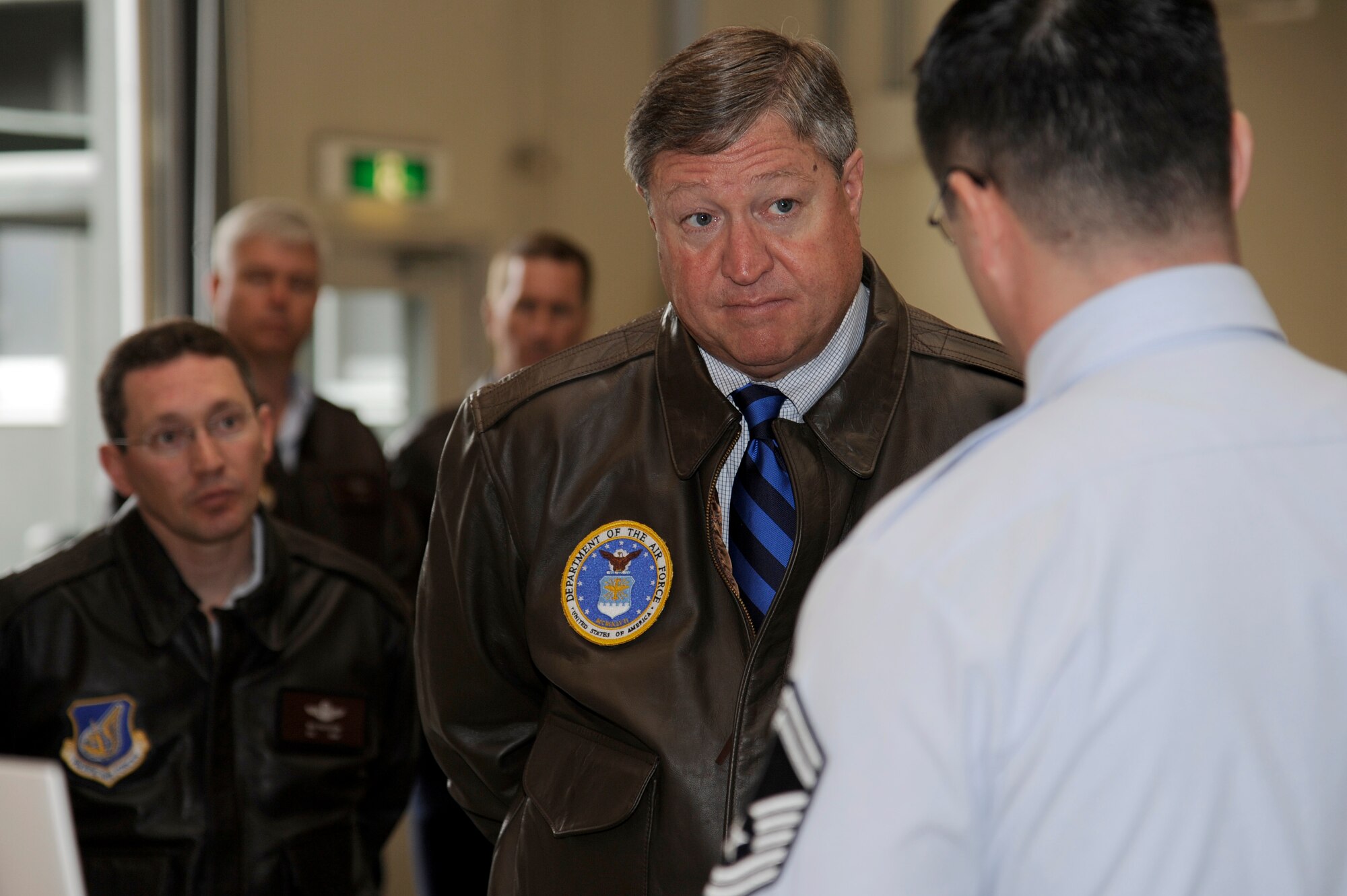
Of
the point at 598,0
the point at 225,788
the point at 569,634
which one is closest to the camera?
the point at 569,634

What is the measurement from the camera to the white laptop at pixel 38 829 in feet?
3.70

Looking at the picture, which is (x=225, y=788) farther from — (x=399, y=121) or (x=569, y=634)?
(x=399, y=121)

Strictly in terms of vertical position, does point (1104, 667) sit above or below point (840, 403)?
below

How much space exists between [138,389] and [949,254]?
2397mm

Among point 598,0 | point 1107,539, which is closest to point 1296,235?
point 598,0

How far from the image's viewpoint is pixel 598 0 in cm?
536

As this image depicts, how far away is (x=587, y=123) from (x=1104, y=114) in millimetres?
4754

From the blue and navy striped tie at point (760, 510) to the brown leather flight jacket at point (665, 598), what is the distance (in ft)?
0.08

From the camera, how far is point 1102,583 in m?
0.79

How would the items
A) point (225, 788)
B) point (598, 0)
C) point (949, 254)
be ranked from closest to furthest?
point (225, 788) < point (949, 254) < point (598, 0)

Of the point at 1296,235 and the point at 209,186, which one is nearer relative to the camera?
the point at 209,186

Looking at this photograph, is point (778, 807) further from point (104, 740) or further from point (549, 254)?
point (549, 254)

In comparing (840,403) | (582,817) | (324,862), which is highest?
(840,403)

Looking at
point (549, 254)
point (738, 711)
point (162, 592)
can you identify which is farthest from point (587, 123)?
point (738, 711)
